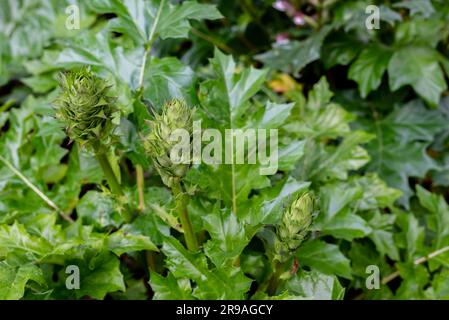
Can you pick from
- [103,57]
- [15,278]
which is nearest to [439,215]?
[103,57]

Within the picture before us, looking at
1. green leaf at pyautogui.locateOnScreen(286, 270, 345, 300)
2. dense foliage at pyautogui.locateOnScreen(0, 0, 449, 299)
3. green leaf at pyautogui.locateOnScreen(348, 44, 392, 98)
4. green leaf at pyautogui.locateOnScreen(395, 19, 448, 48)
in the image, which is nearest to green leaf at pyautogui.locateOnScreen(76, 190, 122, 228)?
dense foliage at pyautogui.locateOnScreen(0, 0, 449, 299)

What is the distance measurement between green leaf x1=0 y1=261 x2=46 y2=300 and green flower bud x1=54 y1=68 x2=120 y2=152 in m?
0.30

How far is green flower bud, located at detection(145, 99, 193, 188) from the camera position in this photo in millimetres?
958

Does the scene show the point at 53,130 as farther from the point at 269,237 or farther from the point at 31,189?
the point at 269,237

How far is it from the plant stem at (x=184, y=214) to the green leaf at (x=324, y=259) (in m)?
0.28

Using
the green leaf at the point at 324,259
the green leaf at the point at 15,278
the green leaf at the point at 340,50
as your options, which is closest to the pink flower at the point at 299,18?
the green leaf at the point at 340,50

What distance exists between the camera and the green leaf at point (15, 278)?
1099mm

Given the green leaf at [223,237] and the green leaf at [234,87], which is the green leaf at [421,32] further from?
the green leaf at [223,237]

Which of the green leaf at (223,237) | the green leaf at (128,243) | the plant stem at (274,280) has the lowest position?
the plant stem at (274,280)

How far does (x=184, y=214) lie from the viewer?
1.16m

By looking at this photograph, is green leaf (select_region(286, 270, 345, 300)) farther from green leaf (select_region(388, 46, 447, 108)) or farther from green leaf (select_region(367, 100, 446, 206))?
green leaf (select_region(388, 46, 447, 108))

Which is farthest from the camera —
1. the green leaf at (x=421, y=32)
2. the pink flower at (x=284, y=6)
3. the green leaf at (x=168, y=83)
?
the pink flower at (x=284, y=6)

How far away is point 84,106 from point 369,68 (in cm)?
118

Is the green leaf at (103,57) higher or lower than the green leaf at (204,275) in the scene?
higher
